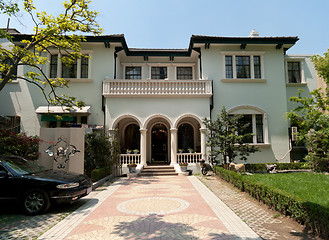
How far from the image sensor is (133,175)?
564 inches

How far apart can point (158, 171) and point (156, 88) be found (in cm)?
623

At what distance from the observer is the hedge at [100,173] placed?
37.2 ft

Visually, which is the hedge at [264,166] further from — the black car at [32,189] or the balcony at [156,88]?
the black car at [32,189]

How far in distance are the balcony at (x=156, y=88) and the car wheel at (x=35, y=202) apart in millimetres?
10247

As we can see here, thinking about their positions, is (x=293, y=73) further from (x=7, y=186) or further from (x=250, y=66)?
(x=7, y=186)

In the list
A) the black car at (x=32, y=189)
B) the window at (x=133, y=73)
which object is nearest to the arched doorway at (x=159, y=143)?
the window at (x=133, y=73)

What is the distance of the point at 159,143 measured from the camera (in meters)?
19.6

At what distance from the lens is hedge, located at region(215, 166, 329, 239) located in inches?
182

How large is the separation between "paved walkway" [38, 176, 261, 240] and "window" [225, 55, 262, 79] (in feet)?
38.2

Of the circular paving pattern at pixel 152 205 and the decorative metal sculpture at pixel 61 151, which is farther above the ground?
the decorative metal sculpture at pixel 61 151

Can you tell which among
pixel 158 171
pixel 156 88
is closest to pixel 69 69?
pixel 156 88

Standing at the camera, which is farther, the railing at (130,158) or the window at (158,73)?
the window at (158,73)

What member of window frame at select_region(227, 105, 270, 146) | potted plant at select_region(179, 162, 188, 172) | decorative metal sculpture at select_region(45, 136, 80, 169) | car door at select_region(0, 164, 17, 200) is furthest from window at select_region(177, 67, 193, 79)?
car door at select_region(0, 164, 17, 200)

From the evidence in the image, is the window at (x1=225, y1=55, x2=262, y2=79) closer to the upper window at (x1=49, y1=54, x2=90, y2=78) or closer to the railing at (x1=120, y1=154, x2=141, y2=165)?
the railing at (x1=120, y1=154, x2=141, y2=165)
